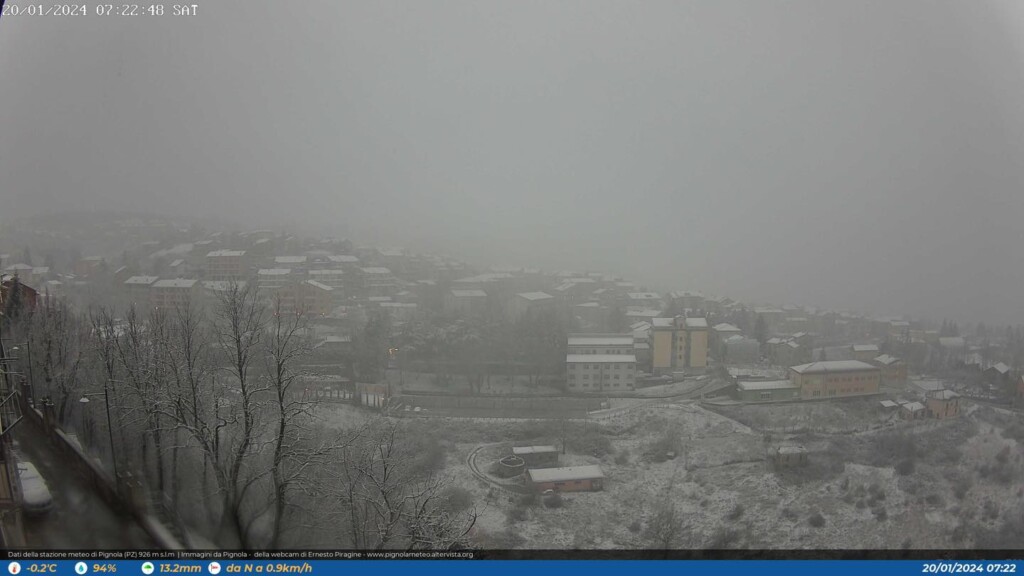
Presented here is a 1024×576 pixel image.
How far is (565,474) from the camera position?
4.79m

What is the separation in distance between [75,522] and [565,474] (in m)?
3.60

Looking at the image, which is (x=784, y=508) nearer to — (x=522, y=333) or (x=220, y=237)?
(x=522, y=333)

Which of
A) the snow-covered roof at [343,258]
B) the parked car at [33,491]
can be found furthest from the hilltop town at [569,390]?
the parked car at [33,491]

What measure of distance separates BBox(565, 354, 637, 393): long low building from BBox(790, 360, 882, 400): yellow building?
1973 millimetres

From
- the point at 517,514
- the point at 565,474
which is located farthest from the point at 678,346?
the point at 517,514

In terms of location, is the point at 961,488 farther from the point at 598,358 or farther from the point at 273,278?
the point at 273,278

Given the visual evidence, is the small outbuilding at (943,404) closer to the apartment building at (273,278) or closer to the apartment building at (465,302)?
the apartment building at (465,302)

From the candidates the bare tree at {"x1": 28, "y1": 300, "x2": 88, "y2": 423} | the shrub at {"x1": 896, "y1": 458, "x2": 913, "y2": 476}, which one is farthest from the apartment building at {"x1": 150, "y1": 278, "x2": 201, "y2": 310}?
the shrub at {"x1": 896, "y1": 458, "x2": 913, "y2": 476}

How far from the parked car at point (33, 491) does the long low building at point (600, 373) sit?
5.10 m

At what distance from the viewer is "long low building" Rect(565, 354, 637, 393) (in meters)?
6.51

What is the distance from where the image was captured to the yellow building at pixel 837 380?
618 cm

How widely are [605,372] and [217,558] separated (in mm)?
5217

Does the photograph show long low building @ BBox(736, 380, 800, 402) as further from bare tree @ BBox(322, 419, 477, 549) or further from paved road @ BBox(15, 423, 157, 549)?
paved road @ BBox(15, 423, 157, 549)
